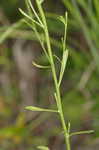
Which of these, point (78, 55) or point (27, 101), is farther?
point (27, 101)

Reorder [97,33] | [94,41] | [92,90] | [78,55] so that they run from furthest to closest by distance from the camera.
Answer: [92,90]
[78,55]
[94,41]
[97,33]

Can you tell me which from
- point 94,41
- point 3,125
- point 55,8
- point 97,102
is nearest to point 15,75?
point 3,125

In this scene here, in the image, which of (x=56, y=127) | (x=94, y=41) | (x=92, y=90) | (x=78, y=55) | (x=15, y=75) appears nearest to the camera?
(x=94, y=41)

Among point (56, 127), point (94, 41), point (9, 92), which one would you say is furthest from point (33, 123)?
point (94, 41)

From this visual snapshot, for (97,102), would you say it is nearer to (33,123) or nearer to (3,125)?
(33,123)

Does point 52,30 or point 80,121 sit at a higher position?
point 52,30

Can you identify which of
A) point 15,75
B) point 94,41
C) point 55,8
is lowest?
point 15,75
